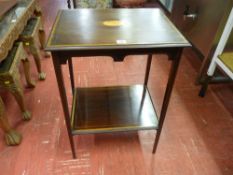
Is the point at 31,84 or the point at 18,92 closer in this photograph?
the point at 18,92

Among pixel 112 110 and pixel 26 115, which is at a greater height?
pixel 112 110

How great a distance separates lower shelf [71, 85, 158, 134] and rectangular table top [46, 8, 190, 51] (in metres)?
0.50

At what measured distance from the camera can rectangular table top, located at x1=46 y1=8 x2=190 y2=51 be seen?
2.48 ft

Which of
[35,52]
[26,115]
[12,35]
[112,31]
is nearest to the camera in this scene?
[112,31]

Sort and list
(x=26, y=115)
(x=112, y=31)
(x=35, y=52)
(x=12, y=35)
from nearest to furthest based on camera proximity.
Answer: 1. (x=112, y=31)
2. (x=12, y=35)
3. (x=26, y=115)
4. (x=35, y=52)

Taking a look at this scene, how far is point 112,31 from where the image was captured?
853 mm

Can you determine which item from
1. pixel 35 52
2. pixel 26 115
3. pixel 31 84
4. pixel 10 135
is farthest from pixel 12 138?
pixel 35 52

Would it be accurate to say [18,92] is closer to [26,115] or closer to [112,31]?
[26,115]

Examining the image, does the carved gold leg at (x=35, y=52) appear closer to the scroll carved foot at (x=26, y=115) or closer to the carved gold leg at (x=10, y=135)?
the scroll carved foot at (x=26, y=115)

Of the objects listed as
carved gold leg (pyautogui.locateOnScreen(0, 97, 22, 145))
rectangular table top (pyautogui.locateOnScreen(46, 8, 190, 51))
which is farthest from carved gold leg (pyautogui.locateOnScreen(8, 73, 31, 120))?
Answer: rectangular table top (pyautogui.locateOnScreen(46, 8, 190, 51))

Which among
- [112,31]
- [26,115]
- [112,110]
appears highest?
[112,31]

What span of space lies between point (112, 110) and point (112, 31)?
53 cm

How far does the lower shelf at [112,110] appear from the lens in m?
1.09

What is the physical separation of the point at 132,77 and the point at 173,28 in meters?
0.92
